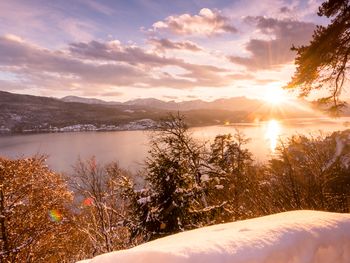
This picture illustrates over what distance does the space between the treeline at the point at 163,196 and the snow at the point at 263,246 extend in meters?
6.00

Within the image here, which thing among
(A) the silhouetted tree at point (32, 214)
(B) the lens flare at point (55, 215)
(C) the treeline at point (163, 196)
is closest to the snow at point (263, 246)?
(C) the treeline at point (163, 196)

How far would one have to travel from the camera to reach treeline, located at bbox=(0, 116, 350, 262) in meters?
11.0

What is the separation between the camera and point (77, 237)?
84.1 feet

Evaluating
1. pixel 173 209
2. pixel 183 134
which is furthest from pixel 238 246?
pixel 183 134

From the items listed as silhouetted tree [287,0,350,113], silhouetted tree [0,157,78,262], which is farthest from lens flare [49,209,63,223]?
silhouetted tree [287,0,350,113]

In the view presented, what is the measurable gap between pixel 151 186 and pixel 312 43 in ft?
28.0

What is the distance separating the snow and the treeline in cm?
600

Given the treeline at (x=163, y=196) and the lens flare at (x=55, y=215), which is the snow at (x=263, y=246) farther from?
the lens flare at (x=55, y=215)

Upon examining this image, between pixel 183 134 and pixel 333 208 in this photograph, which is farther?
pixel 183 134

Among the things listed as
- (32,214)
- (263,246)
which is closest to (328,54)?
(263,246)

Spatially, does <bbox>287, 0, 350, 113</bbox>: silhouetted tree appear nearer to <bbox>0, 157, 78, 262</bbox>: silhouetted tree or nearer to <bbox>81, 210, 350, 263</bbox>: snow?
<bbox>81, 210, 350, 263</bbox>: snow

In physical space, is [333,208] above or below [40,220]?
above

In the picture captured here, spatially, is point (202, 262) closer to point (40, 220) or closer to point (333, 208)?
point (333, 208)

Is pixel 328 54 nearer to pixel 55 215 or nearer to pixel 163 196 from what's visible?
pixel 163 196
